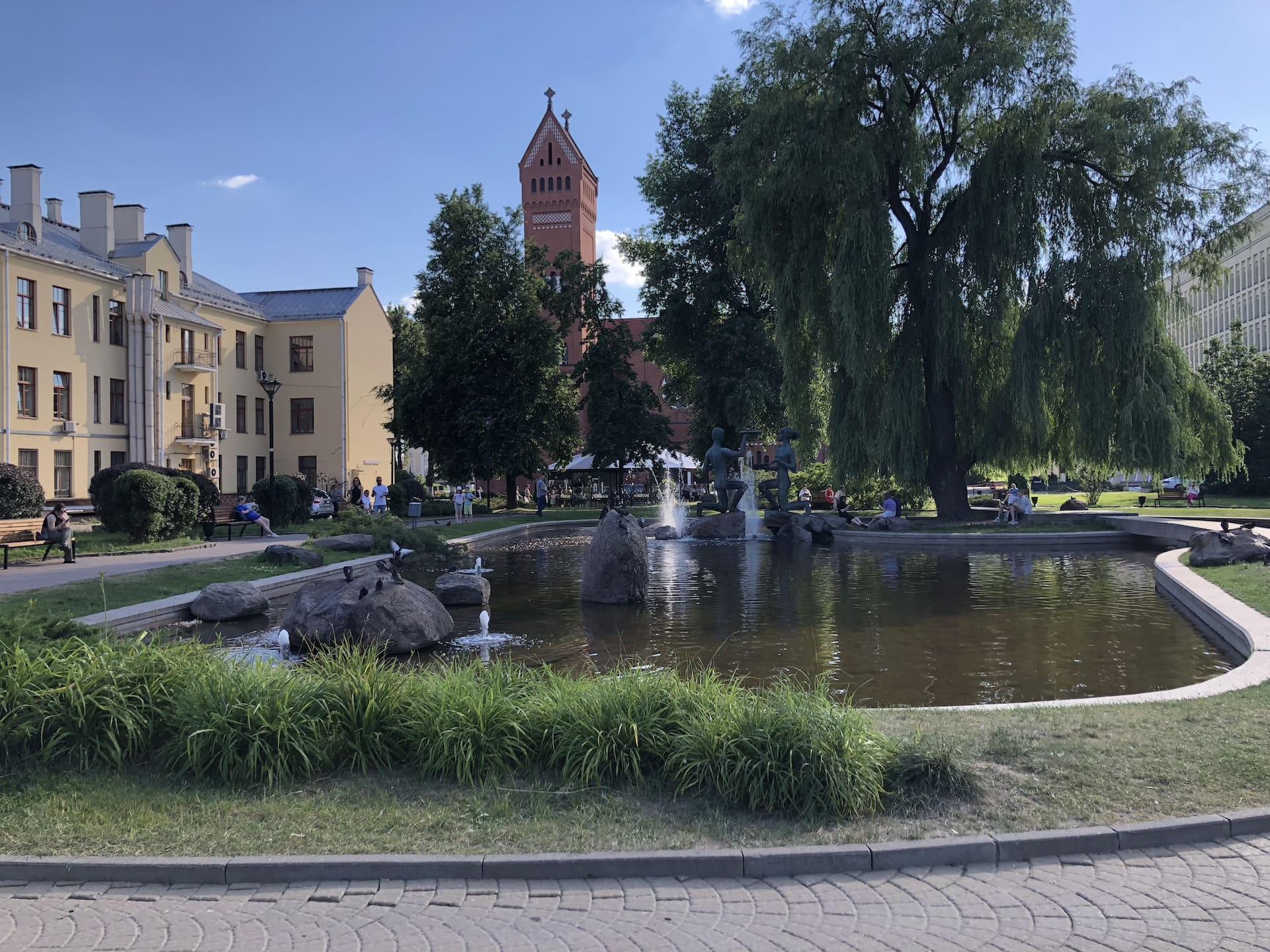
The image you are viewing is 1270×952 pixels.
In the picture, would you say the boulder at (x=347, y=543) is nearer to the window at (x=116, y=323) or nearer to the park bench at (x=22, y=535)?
the park bench at (x=22, y=535)

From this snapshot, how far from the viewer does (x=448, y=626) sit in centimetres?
1195

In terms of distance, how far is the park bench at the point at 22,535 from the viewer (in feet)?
61.6

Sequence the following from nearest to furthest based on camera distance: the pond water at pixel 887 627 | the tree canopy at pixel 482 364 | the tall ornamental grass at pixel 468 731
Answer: the tall ornamental grass at pixel 468 731 → the pond water at pixel 887 627 → the tree canopy at pixel 482 364

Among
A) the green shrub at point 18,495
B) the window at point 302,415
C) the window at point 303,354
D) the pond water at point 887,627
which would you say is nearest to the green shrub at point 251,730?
the pond water at point 887,627

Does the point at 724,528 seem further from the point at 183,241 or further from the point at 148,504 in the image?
the point at 183,241

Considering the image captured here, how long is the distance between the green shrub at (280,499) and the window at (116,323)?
14997 mm

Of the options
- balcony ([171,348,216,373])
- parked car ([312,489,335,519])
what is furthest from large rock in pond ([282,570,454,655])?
balcony ([171,348,216,373])

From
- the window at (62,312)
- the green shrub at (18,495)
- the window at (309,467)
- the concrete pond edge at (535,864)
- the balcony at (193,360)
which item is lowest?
the concrete pond edge at (535,864)

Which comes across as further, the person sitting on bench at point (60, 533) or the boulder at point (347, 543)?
the boulder at point (347, 543)

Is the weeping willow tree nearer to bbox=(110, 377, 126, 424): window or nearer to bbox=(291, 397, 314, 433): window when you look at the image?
bbox=(110, 377, 126, 424): window

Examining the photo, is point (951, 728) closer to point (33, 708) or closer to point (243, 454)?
point (33, 708)

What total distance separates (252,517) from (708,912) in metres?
25.4

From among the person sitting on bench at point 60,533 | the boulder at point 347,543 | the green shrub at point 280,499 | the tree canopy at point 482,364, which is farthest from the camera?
the tree canopy at point 482,364

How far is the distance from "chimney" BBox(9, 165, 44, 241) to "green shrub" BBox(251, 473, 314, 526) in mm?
18343
